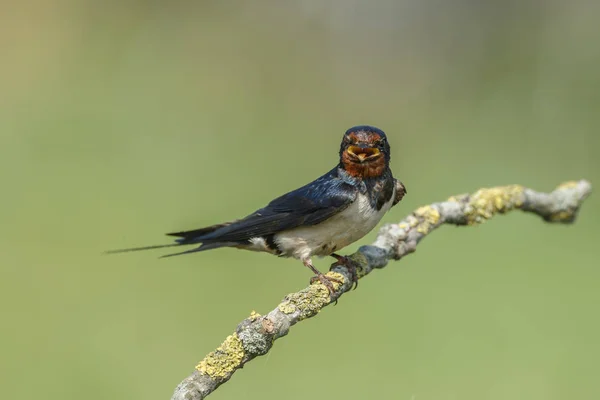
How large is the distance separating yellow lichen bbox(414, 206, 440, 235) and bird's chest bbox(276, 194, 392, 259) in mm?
147

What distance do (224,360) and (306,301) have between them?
0.36 meters

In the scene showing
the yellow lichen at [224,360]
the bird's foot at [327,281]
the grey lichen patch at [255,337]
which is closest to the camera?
the yellow lichen at [224,360]

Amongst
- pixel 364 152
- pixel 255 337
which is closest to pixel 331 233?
pixel 364 152

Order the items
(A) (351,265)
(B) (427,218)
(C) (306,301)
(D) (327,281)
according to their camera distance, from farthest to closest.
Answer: (B) (427,218)
(A) (351,265)
(D) (327,281)
(C) (306,301)

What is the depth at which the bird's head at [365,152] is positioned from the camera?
280 centimetres

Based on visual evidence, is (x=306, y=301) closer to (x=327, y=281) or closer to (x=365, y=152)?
(x=327, y=281)

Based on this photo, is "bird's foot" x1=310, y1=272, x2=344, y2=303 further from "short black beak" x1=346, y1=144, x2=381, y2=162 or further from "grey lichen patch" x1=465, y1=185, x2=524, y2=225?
"grey lichen patch" x1=465, y1=185, x2=524, y2=225

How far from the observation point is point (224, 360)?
6.79 feet

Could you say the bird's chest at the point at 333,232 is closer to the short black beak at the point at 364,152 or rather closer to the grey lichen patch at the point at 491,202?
the short black beak at the point at 364,152

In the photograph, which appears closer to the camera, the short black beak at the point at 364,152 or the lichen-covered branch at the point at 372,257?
the lichen-covered branch at the point at 372,257

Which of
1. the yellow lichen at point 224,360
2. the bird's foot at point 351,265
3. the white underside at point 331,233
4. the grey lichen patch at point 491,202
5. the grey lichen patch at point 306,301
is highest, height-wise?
the grey lichen patch at point 491,202

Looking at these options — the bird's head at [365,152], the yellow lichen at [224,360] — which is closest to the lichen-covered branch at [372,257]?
the yellow lichen at [224,360]

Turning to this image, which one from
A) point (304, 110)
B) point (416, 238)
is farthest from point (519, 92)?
point (416, 238)

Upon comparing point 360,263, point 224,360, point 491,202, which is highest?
point 491,202
